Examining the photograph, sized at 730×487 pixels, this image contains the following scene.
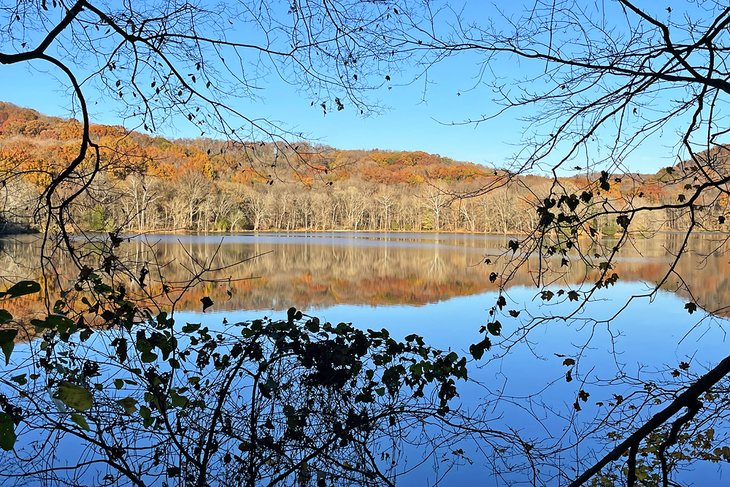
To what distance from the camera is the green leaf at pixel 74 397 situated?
33.4 inches

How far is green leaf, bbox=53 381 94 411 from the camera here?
0.85 metres

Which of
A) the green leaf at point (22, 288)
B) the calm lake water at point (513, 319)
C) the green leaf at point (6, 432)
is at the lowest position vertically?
the calm lake water at point (513, 319)

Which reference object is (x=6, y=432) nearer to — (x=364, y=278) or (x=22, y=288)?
(x=22, y=288)

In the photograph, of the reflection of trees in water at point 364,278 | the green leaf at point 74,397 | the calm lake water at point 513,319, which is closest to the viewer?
the green leaf at point 74,397

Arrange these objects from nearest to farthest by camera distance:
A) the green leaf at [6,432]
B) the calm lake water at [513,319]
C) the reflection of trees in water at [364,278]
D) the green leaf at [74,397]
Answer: the green leaf at [6,432] → the green leaf at [74,397] → the calm lake water at [513,319] → the reflection of trees in water at [364,278]

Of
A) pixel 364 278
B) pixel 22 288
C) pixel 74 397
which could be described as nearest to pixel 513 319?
pixel 74 397

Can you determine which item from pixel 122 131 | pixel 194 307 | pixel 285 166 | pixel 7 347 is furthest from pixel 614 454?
pixel 194 307

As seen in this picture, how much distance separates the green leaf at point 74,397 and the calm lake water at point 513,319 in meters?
→ 1.26

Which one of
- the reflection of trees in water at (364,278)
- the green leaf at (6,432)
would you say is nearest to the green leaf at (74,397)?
the green leaf at (6,432)

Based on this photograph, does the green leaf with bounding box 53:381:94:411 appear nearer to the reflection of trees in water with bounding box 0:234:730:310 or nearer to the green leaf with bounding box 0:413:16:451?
the green leaf with bounding box 0:413:16:451

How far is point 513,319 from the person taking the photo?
7020mm

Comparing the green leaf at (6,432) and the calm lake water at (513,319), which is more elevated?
the green leaf at (6,432)

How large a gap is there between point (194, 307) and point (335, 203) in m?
34.5

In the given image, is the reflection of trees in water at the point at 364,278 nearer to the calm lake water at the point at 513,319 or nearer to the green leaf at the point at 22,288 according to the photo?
the calm lake water at the point at 513,319
